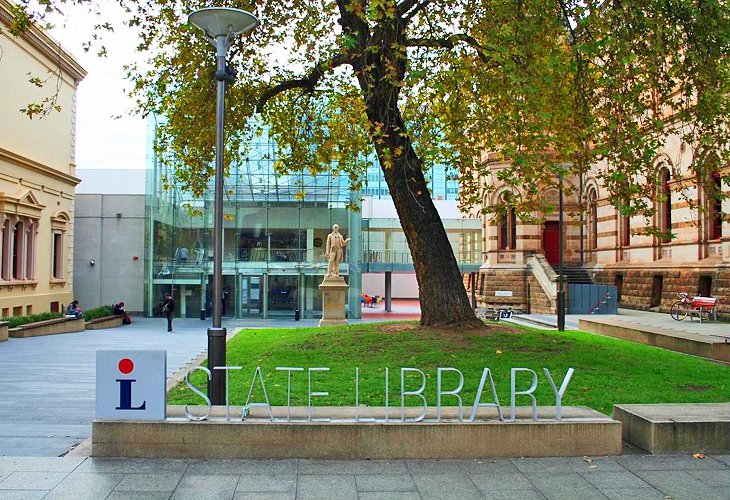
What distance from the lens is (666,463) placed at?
720cm

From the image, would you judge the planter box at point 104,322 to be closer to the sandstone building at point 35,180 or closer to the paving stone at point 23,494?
the sandstone building at point 35,180

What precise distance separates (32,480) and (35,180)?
31.6 m

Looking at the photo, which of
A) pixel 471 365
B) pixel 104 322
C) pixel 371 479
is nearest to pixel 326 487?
pixel 371 479

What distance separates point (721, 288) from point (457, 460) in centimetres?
2168

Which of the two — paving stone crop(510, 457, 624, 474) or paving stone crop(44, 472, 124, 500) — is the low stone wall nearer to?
paving stone crop(510, 457, 624, 474)

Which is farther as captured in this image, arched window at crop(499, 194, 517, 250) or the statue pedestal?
arched window at crop(499, 194, 517, 250)

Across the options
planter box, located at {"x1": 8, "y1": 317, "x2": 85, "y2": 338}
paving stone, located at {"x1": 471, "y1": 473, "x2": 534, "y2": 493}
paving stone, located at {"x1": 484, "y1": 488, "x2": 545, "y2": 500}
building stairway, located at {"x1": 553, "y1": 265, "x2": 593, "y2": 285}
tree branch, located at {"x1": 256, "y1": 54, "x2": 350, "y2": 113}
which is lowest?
planter box, located at {"x1": 8, "y1": 317, "x2": 85, "y2": 338}

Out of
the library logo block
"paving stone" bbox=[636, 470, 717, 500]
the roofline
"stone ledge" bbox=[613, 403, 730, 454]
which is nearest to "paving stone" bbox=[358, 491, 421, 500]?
"paving stone" bbox=[636, 470, 717, 500]

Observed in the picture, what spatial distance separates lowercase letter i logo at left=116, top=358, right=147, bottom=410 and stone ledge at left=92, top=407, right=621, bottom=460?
213 mm

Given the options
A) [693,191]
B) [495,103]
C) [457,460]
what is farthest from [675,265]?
[457,460]

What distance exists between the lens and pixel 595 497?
6.20 meters

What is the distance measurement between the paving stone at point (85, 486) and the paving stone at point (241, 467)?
750 mm

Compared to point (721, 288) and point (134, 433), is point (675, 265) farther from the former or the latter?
point (134, 433)

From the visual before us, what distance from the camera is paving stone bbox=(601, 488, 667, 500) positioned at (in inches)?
243
